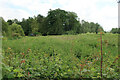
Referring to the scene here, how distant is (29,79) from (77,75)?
0.72 metres

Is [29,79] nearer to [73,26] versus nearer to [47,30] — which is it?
[73,26]

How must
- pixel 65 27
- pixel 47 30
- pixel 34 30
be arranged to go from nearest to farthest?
pixel 65 27 < pixel 47 30 < pixel 34 30

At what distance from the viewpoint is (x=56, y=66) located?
6.93 ft

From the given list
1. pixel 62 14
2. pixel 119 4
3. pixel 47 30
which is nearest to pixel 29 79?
pixel 119 4

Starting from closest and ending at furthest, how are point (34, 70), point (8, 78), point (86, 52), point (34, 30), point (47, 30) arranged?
point (8, 78), point (34, 70), point (86, 52), point (47, 30), point (34, 30)

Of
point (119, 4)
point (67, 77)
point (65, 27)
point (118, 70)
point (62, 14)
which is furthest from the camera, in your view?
point (65, 27)

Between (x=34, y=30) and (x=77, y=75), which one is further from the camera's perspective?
(x=34, y=30)

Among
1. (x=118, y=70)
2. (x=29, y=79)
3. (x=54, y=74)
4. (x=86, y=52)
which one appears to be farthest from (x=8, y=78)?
(x=86, y=52)

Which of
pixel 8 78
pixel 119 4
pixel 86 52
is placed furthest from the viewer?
pixel 86 52

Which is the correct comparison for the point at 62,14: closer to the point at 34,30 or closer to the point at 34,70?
the point at 34,30

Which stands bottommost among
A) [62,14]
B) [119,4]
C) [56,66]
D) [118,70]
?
[118,70]

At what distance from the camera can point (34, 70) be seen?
2068 millimetres

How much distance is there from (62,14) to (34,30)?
245 inches

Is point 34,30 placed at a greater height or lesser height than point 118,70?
greater
